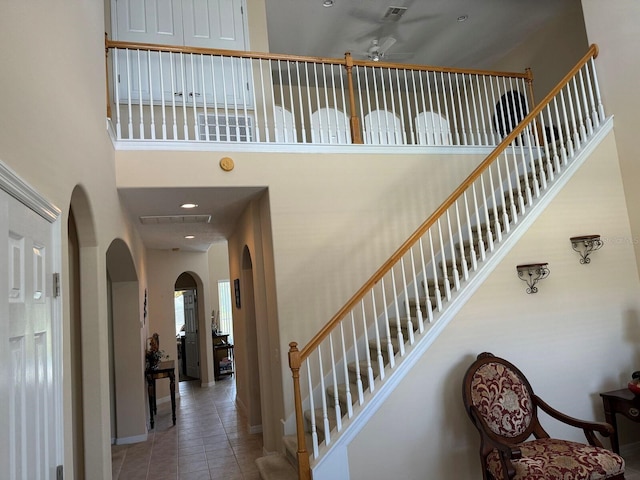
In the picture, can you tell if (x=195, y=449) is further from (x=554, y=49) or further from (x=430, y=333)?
(x=554, y=49)

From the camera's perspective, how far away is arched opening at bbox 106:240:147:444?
581cm

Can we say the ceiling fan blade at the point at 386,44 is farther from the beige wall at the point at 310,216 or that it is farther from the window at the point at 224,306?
the window at the point at 224,306

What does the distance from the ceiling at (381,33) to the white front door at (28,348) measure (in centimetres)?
299

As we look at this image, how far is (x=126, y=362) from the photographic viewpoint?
19.2 feet

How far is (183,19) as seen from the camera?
5277mm

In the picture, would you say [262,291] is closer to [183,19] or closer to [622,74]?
[183,19]

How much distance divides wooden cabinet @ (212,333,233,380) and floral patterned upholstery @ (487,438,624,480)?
26.3 ft

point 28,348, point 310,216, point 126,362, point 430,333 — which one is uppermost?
point 310,216

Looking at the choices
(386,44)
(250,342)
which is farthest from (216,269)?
(386,44)

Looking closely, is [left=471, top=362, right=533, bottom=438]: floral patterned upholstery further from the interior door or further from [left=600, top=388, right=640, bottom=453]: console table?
the interior door

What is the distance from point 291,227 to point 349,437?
78.1 inches

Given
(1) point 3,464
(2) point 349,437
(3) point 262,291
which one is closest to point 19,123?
(1) point 3,464

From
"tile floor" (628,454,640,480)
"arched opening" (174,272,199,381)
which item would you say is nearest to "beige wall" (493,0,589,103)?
"tile floor" (628,454,640,480)

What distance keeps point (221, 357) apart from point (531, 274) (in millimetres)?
8044
